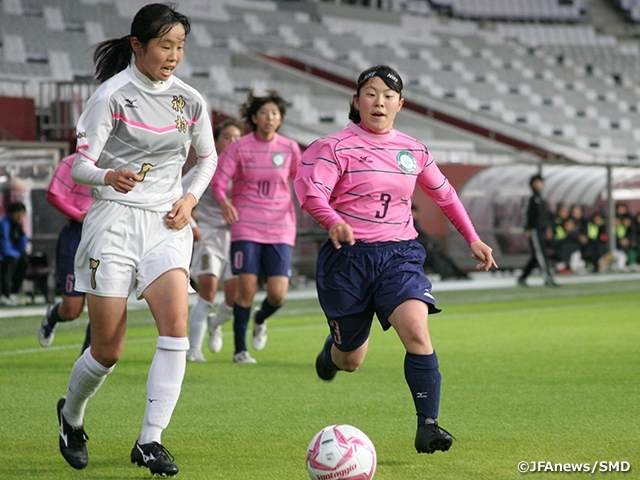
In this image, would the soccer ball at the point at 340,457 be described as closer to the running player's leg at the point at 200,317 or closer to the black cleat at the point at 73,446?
the black cleat at the point at 73,446

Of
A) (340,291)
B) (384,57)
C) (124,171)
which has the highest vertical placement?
(124,171)

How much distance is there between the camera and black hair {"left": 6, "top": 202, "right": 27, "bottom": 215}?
15492mm

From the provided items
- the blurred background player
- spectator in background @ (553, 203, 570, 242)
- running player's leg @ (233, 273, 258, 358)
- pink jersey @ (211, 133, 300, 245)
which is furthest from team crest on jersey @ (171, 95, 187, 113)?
spectator in background @ (553, 203, 570, 242)

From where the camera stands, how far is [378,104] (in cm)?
543

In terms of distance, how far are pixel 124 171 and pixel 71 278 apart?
164 inches

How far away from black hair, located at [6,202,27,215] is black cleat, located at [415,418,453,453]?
38.4ft

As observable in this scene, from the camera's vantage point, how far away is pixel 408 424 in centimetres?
610

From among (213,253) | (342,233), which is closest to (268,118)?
(213,253)

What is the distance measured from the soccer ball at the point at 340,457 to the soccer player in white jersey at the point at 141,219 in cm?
68

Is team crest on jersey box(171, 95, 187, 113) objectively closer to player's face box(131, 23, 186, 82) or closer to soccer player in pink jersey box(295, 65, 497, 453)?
player's face box(131, 23, 186, 82)

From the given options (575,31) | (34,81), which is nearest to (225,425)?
(34,81)

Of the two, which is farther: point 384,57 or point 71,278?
point 384,57

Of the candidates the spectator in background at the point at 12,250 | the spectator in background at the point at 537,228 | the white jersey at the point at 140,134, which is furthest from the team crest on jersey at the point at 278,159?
the spectator in background at the point at 537,228

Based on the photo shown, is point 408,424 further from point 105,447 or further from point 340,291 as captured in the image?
point 105,447
